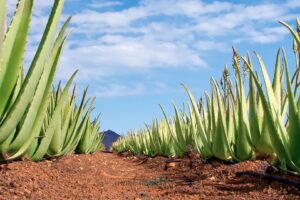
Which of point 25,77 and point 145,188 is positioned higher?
point 25,77

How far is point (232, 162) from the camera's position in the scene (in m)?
3.67

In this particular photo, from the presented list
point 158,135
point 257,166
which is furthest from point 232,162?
point 158,135

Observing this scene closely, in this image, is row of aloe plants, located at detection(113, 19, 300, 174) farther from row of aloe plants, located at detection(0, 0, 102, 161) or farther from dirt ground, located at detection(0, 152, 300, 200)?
row of aloe plants, located at detection(0, 0, 102, 161)

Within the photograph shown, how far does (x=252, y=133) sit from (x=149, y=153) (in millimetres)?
5987

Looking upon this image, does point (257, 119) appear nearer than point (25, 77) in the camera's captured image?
No

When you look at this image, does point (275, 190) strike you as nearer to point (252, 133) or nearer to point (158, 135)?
point (252, 133)

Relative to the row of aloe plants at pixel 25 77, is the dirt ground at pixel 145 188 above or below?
below

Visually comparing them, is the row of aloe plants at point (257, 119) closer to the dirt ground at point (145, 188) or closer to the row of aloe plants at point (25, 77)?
the dirt ground at point (145, 188)

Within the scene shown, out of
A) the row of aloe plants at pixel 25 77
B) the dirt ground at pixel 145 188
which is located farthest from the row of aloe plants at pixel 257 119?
the row of aloe plants at pixel 25 77

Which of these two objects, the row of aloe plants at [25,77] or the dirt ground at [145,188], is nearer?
the row of aloe plants at [25,77]

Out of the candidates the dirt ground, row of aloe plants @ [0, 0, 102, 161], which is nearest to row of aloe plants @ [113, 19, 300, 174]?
the dirt ground

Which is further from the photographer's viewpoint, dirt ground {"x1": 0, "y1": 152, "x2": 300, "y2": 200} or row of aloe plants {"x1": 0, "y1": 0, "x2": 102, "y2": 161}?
dirt ground {"x1": 0, "y1": 152, "x2": 300, "y2": 200}

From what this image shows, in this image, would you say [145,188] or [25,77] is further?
[145,188]

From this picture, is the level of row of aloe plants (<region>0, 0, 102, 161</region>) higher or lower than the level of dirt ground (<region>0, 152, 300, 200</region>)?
higher
